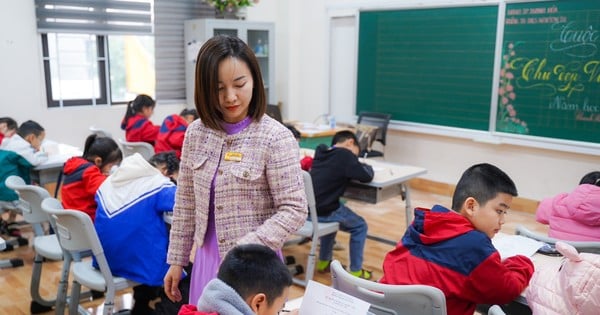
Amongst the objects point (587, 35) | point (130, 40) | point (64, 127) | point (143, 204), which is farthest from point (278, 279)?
point (130, 40)

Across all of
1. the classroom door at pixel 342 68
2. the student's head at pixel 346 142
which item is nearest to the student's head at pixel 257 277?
the student's head at pixel 346 142

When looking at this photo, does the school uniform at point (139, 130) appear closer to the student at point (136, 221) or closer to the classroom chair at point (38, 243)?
the classroom chair at point (38, 243)

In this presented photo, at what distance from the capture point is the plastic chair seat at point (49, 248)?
2.89m

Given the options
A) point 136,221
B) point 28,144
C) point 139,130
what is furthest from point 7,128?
point 136,221

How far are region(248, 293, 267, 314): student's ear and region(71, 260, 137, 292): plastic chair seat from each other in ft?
4.88

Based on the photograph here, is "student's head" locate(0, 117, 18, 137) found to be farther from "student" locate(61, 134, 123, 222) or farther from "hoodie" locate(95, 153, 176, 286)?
→ "hoodie" locate(95, 153, 176, 286)

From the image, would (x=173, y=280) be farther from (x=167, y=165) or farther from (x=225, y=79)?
(x=167, y=165)

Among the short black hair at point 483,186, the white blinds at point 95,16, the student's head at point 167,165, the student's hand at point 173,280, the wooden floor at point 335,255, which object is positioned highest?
the white blinds at point 95,16

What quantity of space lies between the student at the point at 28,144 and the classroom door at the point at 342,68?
11.8 feet

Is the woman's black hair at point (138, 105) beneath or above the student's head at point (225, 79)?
beneath

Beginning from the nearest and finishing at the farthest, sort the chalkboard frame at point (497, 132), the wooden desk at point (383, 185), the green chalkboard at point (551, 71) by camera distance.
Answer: the wooden desk at point (383, 185) → the green chalkboard at point (551, 71) → the chalkboard frame at point (497, 132)

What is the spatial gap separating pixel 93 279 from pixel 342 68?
481cm

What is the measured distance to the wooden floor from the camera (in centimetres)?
333

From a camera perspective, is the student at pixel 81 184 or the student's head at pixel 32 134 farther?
the student's head at pixel 32 134
